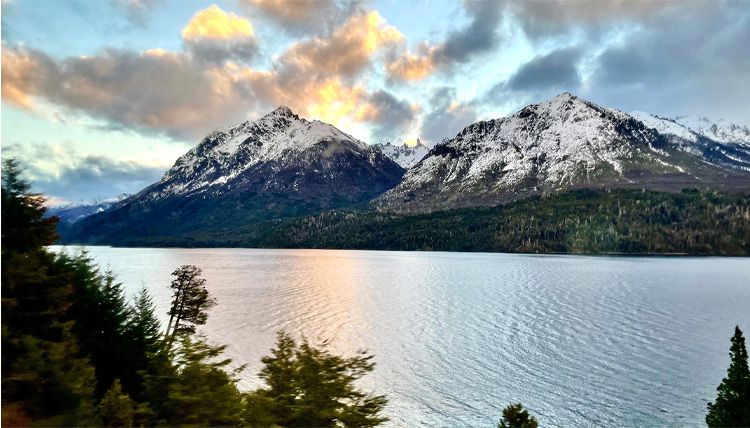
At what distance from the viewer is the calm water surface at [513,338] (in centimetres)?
3697

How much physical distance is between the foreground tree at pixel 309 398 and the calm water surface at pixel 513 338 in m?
21.5

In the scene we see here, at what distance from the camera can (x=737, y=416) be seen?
2305cm

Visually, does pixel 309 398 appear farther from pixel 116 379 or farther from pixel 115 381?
pixel 116 379

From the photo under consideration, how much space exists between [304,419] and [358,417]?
1672 millimetres

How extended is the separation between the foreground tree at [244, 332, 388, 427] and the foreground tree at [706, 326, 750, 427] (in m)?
21.2

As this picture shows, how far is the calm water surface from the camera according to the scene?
37.0 metres

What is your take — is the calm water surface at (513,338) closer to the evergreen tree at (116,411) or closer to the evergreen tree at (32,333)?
the evergreen tree at (116,411)

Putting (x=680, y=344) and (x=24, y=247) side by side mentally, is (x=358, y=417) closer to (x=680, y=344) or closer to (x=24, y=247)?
(x=24, y=247)

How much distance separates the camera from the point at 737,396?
77.2ft

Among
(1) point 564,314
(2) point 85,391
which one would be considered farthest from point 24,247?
(1) point 564,314

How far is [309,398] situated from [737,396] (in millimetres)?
24104

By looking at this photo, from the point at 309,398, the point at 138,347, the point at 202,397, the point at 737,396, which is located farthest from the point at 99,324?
the point at 737,396

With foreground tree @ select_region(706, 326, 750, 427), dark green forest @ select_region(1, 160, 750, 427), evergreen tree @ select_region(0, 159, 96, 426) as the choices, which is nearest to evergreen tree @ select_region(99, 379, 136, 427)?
dark green forest @ select_region(1, 160, 750, 427)

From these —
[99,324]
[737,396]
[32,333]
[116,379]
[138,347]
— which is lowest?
[737,396]
